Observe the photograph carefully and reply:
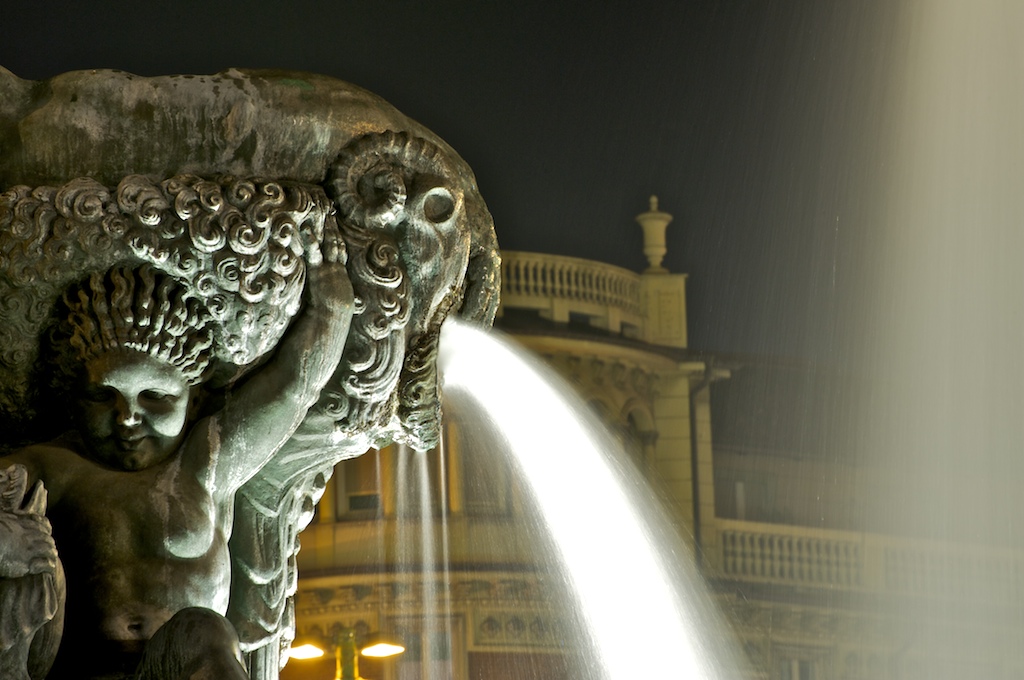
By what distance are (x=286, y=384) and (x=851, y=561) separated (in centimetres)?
2757

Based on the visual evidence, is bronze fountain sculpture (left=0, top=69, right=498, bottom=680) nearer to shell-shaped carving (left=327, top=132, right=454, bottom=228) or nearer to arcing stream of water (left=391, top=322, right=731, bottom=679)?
shell-shaped carving (left=327, top=132, right=454, bottom=228)

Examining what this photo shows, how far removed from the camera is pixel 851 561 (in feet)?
101

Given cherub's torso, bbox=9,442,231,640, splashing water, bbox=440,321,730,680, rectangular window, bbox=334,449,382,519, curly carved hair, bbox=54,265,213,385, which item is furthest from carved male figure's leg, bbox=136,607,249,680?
rectangular window, bbox=334,449,382,519

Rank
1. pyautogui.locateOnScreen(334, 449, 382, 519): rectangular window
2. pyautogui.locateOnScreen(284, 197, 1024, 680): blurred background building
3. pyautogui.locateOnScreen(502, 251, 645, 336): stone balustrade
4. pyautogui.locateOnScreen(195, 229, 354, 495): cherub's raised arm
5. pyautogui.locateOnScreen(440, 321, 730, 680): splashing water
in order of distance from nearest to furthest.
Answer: pyautogui.locateOnScreen(195, 229, 354, 495): cherub's raised arm, pyautogui.locateOnScreen(440, 321, 730, 680): splashing water, pyautogui.locateOnScreen(284, 197, 1024, 680): blurred background building, pyautogui.locateOnScreen(502, 251, 645, 336): stone balustrade, pyautogui.locateOnScreen(334, 449, 382, 519): rectangular window

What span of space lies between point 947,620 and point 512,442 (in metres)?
25.3

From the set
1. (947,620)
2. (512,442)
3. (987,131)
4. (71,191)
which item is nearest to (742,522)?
(947,620)

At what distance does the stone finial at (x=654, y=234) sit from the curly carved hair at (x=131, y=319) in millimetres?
30975

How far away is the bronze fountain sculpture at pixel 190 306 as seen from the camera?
3697 mm

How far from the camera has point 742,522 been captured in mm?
32344

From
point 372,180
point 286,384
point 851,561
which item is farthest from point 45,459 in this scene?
Answer: point 851,561

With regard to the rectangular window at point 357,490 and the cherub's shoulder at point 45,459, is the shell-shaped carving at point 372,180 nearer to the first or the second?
the cherub's shoulder at point 45,459

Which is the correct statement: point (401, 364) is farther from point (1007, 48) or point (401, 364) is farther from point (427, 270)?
point (1007, 48)

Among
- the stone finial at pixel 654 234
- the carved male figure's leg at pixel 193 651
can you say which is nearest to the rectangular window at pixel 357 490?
the stone finial at pixel 654 234

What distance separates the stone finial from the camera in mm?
34812
